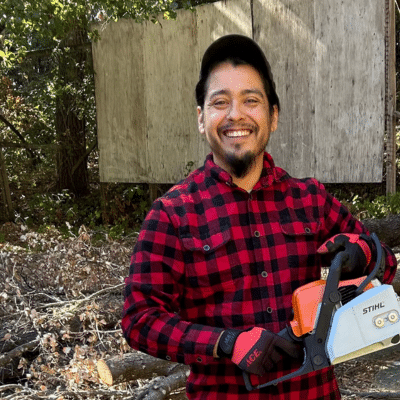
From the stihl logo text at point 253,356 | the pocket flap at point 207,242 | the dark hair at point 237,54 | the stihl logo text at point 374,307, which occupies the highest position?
the dark hair at point 237,54

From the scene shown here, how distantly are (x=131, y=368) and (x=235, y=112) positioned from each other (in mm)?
2101

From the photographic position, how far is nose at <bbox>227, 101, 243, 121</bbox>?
1870 mm

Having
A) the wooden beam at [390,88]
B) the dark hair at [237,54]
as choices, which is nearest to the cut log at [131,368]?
the dark hair at [237,54]

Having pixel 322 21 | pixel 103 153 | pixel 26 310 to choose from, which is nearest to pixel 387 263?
pixel 26 310

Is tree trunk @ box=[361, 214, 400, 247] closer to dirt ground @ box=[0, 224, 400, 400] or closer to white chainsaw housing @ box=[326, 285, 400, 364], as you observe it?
dirt ground @ box=[0, 224, 400, 400]

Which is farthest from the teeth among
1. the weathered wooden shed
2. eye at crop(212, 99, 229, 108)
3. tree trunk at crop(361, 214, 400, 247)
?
the weathered wooden shed

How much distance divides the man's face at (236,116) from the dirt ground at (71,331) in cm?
196

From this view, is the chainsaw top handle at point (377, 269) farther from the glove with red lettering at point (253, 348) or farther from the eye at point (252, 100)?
the eye at point (252, 100)

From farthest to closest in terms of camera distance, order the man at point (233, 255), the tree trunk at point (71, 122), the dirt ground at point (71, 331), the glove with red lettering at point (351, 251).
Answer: the tree trunk at point (71, 122) → the dirt ground at point (71, 331) → the glove with red lettering at point (351, 251) → the man at point (233, 255)

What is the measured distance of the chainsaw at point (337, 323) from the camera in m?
1.64

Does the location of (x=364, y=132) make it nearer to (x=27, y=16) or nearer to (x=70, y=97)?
(x=27, y=16)

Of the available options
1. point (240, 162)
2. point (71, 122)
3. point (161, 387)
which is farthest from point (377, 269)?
point (71, 122)

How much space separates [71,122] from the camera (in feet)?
30.0

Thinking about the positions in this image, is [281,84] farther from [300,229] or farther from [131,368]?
[300,229]
